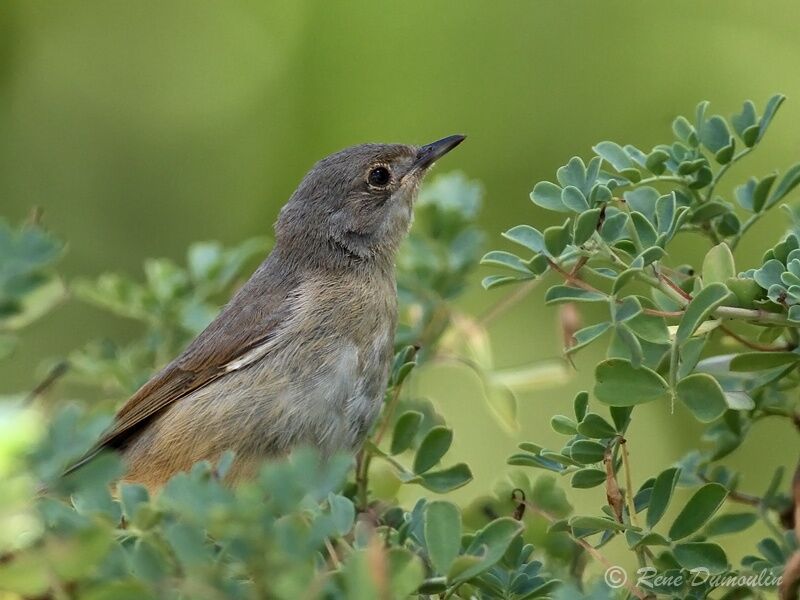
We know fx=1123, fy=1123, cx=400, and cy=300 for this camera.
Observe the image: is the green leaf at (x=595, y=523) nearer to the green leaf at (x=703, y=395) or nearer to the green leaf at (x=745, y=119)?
the green leaf at (x=703, y=395)

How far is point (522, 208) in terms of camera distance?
19.1ft

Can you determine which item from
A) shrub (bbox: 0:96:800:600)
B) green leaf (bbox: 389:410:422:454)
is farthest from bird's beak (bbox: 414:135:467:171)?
green leaf (bbox: 389:410:422:454)

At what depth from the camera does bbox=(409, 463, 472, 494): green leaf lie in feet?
9.45

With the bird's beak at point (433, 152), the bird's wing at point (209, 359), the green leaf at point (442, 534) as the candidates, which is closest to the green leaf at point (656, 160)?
the green leaf at point (442, 534)

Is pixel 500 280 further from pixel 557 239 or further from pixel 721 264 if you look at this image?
pixel 721 264

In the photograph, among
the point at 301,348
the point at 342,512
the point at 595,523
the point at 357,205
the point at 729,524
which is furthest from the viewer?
the point at 357,205

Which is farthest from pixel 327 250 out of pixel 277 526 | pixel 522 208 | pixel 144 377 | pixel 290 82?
pixel 277 526

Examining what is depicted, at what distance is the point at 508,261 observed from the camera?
8.37 feet

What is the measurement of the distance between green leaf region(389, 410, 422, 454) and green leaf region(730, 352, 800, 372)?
977 millimetres

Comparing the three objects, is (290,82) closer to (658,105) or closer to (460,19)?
(460,19)

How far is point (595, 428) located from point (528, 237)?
0.45 metres

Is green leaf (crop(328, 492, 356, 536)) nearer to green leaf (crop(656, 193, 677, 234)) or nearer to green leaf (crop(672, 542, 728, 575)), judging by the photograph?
green leaf (crop(672, 542, 728, 575))

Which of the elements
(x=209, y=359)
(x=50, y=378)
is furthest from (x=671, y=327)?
(x=209, y=359)

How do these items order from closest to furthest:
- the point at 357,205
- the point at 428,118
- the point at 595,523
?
the point at 595,523
the point at 357,205
the point at 428,118
